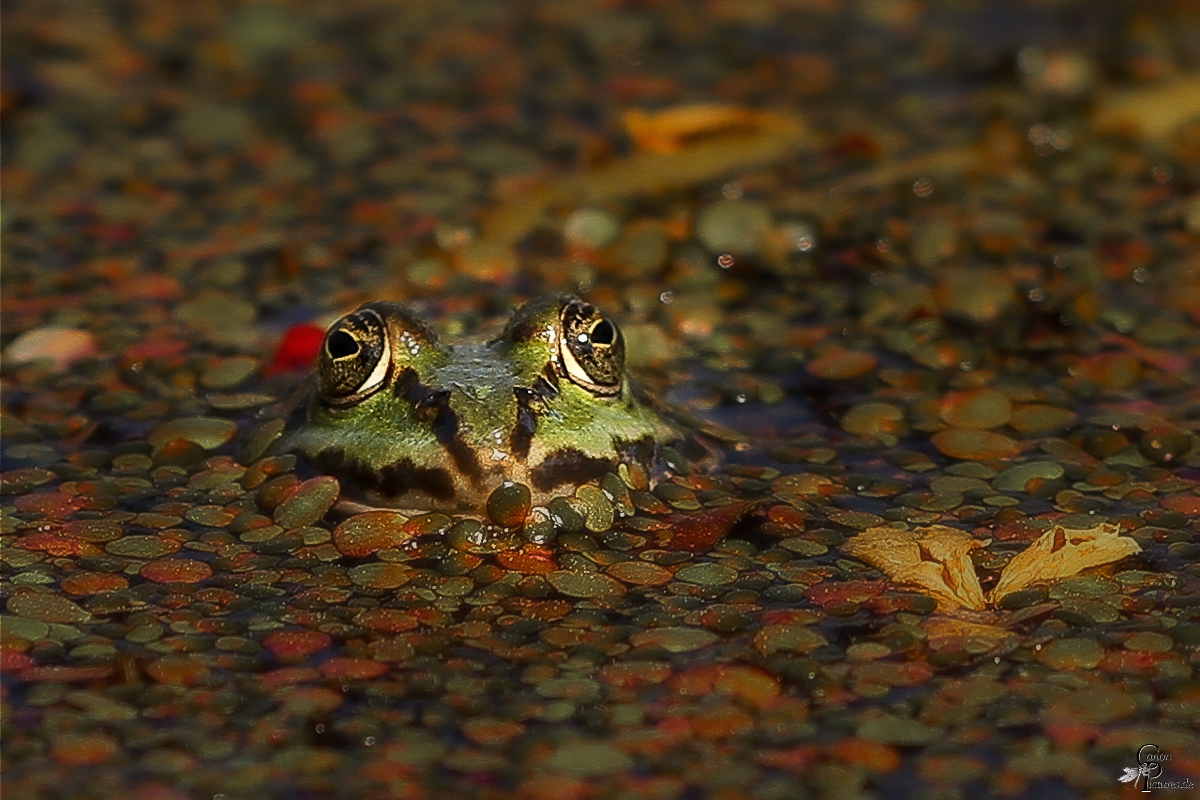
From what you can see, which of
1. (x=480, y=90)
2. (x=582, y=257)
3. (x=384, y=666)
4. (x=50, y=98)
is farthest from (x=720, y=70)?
(x=384, y=666)

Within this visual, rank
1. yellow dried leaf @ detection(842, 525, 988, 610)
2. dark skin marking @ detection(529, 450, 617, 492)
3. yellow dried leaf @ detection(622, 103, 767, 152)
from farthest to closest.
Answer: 1. yellow dried leaf @ detection(622, 103, 767, 152)
2. dark skin marking @ detection(529, 450, 617, 492)
3. yellow dried leaf @ detection(842, 525, 988, 610)

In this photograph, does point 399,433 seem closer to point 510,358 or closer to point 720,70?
point 510,358

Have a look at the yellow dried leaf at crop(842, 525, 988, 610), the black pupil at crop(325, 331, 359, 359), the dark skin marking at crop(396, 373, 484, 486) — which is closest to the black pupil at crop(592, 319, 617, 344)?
the dark skin marking at crop(396, 373, 484, 486)

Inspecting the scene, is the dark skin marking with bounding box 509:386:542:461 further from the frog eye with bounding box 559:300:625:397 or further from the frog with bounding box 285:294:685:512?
the frog eye with bounding box 559:300:625:397

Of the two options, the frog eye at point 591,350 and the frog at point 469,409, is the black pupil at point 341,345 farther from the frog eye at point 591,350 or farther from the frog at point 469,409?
the frog eye at point 591,350

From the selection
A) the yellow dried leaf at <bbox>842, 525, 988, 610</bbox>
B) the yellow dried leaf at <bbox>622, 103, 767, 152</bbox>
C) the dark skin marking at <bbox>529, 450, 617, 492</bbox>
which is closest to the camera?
the yellow dried leaf at <bbox>842, 525, 988, 610</bbox>

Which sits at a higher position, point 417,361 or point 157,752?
point 417,361
